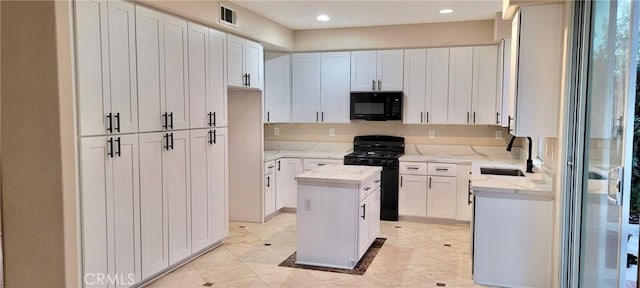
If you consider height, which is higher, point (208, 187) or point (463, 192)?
point (208, 187)

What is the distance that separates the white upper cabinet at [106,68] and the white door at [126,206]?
15cm

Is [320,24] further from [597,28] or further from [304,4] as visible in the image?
[597,28]

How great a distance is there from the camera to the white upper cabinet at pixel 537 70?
3322 millimetres

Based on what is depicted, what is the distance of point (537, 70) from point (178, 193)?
10.0ft

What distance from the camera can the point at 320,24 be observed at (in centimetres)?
567

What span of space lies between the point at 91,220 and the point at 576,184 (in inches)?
127

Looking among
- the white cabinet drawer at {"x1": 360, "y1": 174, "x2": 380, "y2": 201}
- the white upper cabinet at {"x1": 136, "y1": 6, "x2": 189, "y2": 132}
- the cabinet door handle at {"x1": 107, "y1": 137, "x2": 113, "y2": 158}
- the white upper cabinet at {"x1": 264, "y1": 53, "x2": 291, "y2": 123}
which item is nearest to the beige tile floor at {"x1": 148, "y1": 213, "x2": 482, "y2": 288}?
the white cabinet drawer at {"x1": 360, "y1": 174, "x2": 380, "y2": 201}

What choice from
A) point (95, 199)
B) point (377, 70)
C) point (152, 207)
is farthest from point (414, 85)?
point (95, 199)

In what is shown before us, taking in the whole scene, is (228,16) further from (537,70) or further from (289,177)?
(537,70)

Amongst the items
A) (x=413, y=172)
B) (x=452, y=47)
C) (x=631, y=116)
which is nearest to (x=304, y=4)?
(x=452, y=47)

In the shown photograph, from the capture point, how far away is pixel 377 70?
5.89m

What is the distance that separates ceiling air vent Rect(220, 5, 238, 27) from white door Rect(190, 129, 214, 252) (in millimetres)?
1084

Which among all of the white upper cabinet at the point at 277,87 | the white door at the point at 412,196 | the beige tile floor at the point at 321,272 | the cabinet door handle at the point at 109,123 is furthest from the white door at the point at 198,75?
the white door at the point at 412,196

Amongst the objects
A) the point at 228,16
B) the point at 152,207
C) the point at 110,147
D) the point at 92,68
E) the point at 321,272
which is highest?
the point at 228,16
